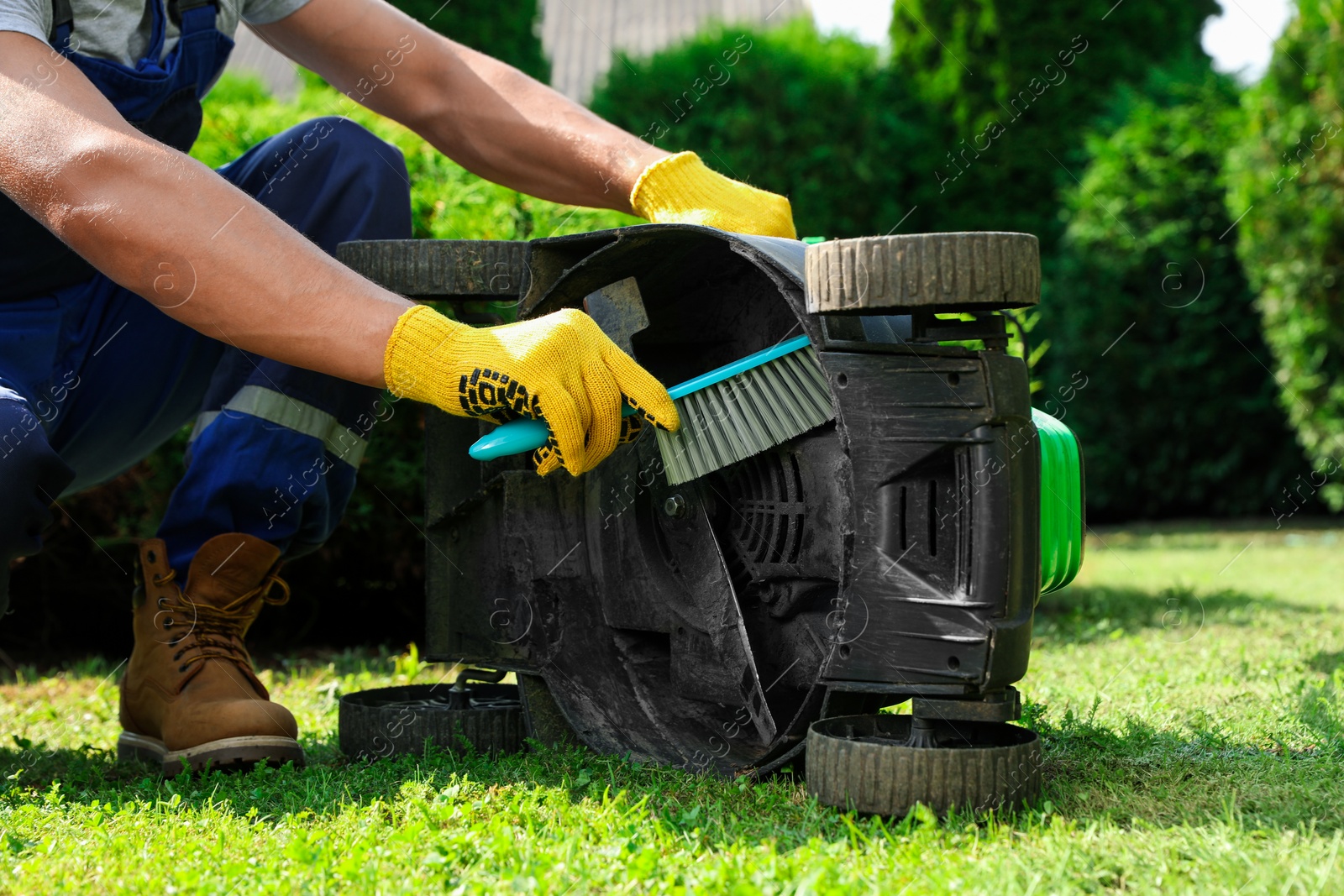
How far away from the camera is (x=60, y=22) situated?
1.96 metres

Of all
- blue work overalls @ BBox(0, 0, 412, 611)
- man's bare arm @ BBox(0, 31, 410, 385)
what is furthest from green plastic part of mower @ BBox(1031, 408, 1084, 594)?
blue work overalls @ BBox(0, 0, 412, 611)

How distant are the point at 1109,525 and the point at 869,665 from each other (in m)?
6.69

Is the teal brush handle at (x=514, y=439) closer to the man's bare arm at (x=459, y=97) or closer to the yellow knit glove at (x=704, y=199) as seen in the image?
the yellow knit glove at (x=704, y=199)

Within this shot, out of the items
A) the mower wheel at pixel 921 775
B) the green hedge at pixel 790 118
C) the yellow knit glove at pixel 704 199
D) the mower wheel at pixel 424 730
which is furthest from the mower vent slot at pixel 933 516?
the green hedge at pixel 790 118

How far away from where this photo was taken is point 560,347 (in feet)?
5.23

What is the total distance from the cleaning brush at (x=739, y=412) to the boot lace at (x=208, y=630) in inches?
27.9

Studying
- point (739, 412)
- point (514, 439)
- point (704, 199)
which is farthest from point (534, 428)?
point (704, 199)

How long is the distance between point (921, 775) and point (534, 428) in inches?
27.4

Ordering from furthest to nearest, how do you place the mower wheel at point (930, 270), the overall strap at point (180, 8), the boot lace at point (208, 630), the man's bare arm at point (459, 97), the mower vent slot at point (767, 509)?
the man's bare arm at point (459, 97) → the overall strap at point (180, 8) → the boot lace at point (208, 630) → the mower vent slot at point (767, 509) → the mower wheel at point (930, 270)

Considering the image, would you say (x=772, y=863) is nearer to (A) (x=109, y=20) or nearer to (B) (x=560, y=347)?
(B) (x=560, y=347)

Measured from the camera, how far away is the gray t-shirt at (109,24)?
180cm

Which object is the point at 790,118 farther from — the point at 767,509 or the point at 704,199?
the point at 767,509

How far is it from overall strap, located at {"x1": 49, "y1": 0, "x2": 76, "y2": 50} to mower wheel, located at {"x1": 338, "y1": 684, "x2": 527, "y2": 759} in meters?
1.23

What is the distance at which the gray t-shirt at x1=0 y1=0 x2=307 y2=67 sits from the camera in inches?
71.1
